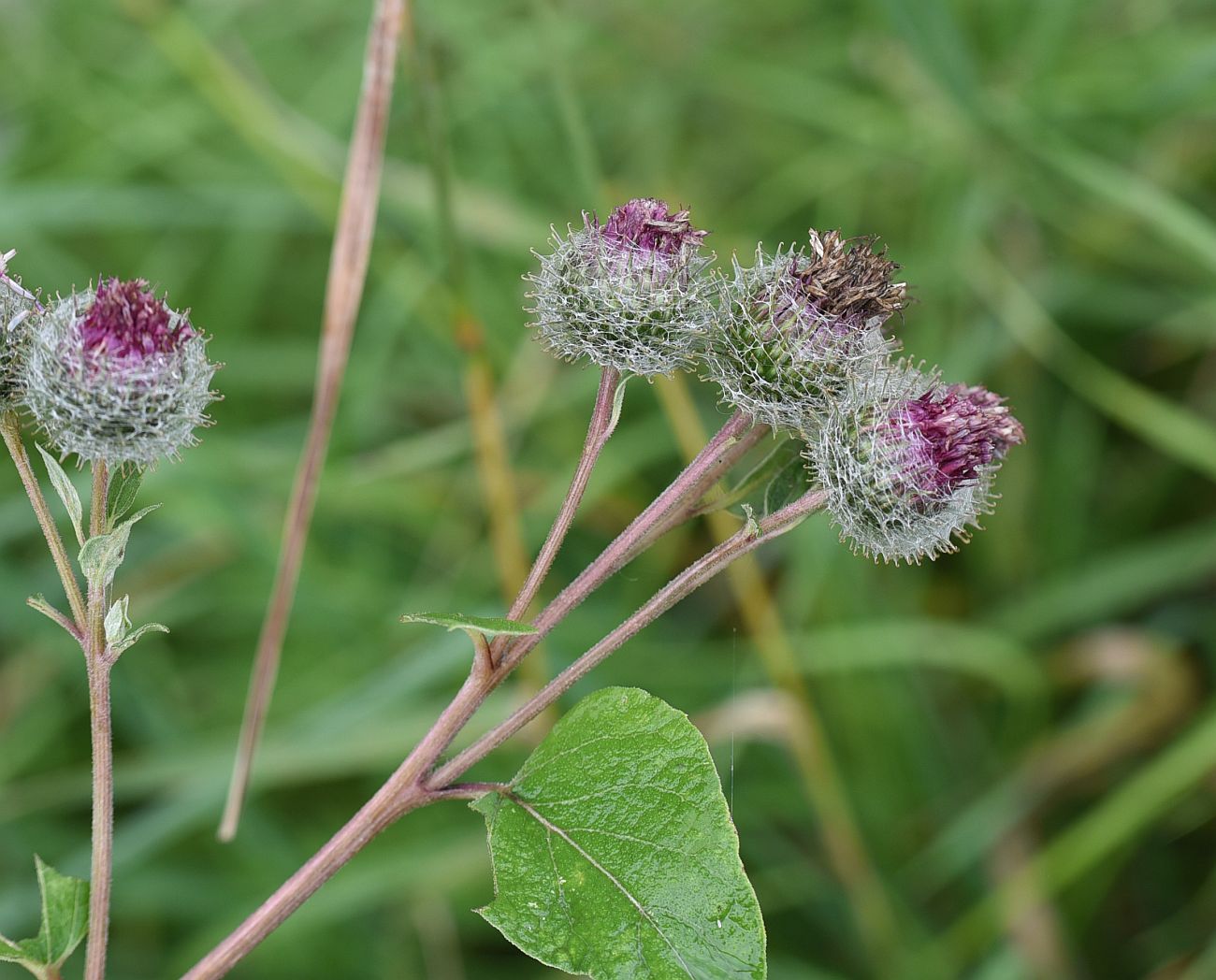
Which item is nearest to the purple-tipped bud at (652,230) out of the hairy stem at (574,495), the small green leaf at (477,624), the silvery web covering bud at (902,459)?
the hairy stem at (574,495)

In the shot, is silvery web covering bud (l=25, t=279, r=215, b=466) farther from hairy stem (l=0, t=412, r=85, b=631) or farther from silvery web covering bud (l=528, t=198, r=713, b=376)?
silvery web covering bud (l=528, t=198, r=713, b=376)

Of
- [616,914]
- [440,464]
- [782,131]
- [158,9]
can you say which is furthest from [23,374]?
[782,131]

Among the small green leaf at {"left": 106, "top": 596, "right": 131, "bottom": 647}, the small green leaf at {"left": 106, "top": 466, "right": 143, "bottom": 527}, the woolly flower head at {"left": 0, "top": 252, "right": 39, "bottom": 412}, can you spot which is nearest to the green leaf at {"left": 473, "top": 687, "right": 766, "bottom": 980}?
the small green leaf at {"left": 106, "top": 596, "right": 131, "bottom": 647}

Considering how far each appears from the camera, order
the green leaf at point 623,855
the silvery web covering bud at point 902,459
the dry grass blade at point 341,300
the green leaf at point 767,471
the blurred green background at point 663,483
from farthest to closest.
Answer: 1. the blurred green background at point 663,483
2. the dry grass blade at point 341,300
3. the green leaf at point 767,471
4. the silvery web covering bud at point 902,459
5. the green leaf at point 623,855

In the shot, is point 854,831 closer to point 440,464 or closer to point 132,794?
point 440,464

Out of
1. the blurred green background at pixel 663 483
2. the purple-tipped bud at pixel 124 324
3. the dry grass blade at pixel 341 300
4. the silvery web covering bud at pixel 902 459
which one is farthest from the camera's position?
the blurred green background at pixel 663 483

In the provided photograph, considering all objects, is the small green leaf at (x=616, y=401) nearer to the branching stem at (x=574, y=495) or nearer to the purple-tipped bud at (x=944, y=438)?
the branching stem at (x=574, y=495)

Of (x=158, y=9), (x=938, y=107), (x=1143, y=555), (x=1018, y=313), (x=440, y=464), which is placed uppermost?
(x=158, y=9)

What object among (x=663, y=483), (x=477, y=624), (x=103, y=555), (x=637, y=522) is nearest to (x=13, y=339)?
(x=103, y=555)
